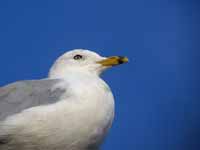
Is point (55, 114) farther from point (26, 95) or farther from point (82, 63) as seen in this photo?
point (82, 63)

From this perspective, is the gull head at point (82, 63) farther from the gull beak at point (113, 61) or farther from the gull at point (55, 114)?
the gull at point (55, 114)

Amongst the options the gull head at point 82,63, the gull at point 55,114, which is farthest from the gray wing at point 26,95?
the gull head at point 82,63

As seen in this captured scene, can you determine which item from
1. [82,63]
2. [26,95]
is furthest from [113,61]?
[26,95]

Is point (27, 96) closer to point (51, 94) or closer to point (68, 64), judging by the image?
point (51, 94)

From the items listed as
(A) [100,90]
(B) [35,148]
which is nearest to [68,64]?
(A) [100,90]

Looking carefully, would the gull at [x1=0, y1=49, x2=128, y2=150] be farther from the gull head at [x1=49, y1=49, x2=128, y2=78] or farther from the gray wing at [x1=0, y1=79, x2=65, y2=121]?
the gull head at [x1=49, y1=49, x2=128, y2=78]

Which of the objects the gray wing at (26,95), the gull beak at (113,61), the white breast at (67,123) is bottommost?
the white breast at (67,123)
